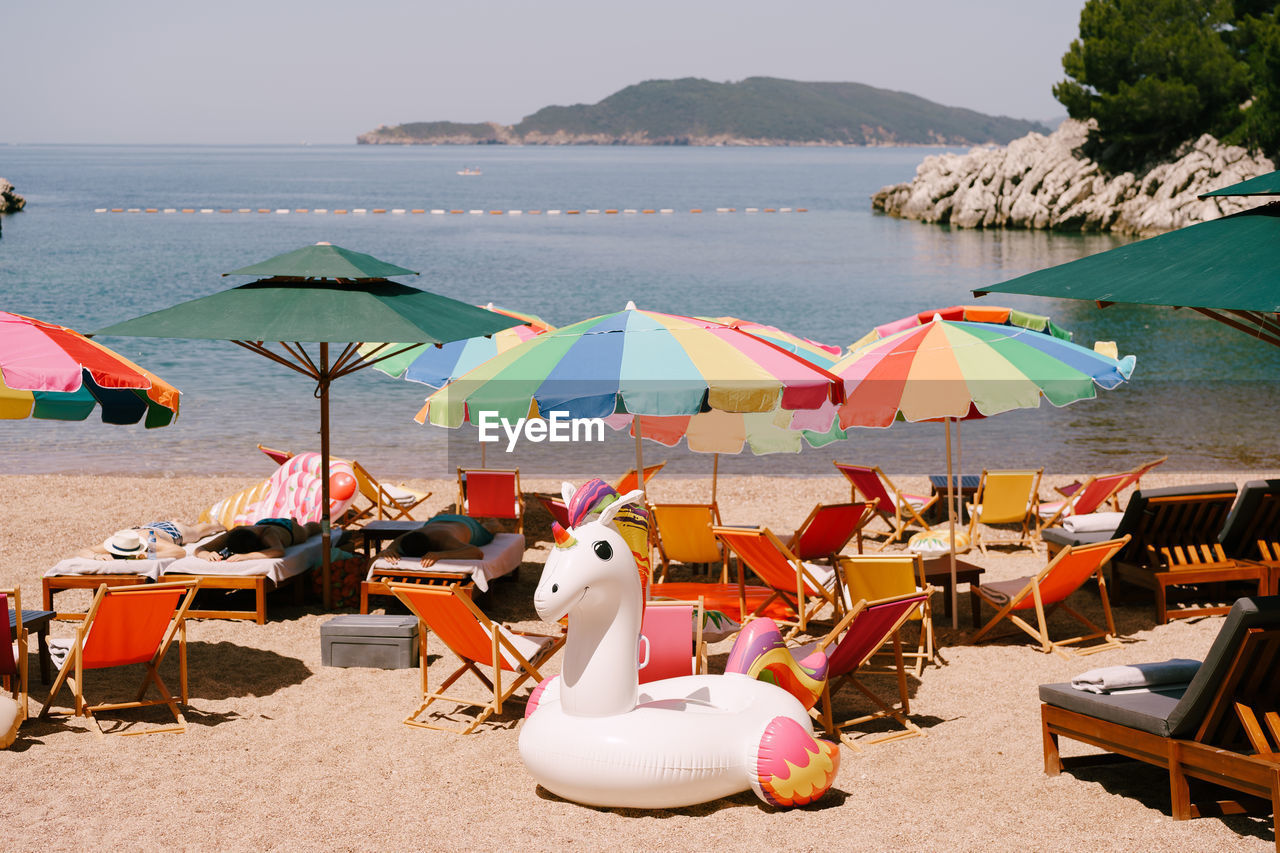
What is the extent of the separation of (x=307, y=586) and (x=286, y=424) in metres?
12.5

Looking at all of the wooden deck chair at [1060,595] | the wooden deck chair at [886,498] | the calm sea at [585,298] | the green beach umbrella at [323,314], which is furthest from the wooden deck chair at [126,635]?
the calm sea at [585,298]

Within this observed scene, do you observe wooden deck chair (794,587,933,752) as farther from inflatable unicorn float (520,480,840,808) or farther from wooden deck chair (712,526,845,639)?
wooden deck chair (712,526,845,639)

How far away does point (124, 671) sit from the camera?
7293 millimetres

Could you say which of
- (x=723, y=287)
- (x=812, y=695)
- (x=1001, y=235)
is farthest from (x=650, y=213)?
(x=812, y=695)

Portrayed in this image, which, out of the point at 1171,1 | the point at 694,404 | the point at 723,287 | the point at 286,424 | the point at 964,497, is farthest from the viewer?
the point at 1171,1

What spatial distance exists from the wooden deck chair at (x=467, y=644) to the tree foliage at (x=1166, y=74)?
60.7 m

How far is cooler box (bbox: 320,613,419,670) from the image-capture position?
739cm

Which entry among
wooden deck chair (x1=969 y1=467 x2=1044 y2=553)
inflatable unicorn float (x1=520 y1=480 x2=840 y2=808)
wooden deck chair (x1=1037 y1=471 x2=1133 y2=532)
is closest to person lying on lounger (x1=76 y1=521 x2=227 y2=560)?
inflatable unicorn float (x1=520 y1=480 x2=840 y2=808)

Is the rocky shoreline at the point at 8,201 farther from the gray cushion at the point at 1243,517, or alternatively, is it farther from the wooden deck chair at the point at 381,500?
the gray cushion at the point at 1243,517

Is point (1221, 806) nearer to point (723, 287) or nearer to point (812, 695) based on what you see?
point (812, 695)

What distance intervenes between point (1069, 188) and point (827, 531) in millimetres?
63561

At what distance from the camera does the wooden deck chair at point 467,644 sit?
6184 millimetres

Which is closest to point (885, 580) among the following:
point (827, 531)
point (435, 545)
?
point (827, 531)

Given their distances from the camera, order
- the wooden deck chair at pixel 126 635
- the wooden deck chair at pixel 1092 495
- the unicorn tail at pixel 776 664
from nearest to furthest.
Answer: the unicorn tail at pixel 776 664
the wooden deck chair at pixel 126 635
the wooden deck chair at pixel 1092 495
